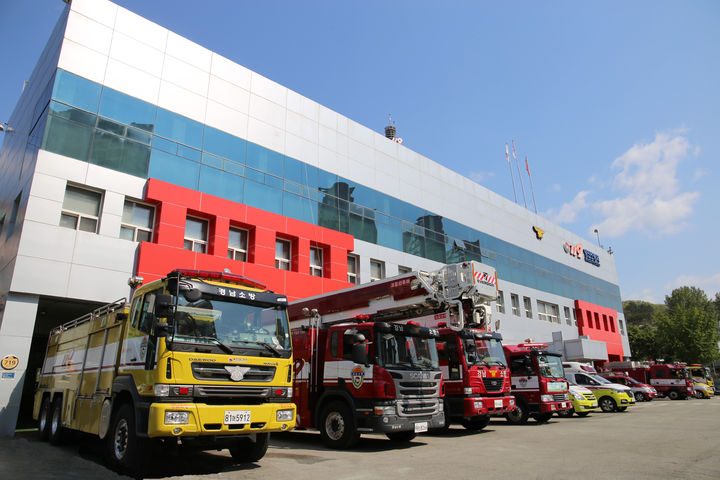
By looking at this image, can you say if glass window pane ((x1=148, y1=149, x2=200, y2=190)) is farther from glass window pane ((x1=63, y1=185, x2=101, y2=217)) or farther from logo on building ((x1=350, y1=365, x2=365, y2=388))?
logo on building ((x1=350, y1=365, x2=365, y2=388))

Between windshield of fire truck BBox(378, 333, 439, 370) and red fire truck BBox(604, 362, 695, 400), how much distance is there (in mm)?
27306

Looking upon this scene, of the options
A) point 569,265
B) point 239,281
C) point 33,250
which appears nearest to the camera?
point 239,281

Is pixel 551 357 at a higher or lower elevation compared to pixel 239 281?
lower

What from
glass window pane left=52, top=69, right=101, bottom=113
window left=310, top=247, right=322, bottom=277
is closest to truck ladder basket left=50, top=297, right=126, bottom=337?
glass window pane left=52, top=69, right=101, bottom=113

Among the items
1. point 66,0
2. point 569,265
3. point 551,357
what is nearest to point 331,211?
point 551,357

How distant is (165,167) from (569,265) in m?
35.9

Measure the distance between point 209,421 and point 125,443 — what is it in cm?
147

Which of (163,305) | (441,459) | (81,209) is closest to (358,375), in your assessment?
(441,459)

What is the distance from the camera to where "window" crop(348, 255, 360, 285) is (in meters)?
21.5

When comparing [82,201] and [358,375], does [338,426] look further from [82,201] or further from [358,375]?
[82,201]

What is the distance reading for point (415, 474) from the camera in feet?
21.4

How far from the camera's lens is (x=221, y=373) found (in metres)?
6.44

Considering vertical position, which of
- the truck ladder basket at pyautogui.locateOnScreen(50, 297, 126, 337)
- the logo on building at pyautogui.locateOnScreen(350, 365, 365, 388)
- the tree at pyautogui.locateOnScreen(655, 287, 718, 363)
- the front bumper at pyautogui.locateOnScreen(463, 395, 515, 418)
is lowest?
the front bumper at pyautogui.locateOnScreen(463, 395, 515, 418)

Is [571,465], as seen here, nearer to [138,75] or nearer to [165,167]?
[165,167]
